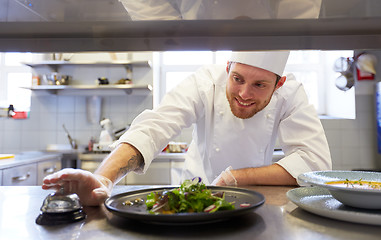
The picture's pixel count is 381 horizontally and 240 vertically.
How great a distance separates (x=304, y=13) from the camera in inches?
23.6

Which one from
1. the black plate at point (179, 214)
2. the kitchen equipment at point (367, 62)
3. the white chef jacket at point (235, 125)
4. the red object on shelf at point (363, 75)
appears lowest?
the black plate at point (179, 214)

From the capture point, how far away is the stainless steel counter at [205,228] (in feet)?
1.98

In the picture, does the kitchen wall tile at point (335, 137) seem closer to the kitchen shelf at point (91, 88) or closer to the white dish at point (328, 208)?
the kitchen shelf at point (91, 88)

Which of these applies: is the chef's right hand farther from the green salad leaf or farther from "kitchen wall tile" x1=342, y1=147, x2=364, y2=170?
"kitchen wall tile" x1=342, y1=147, x2=364, y2=170

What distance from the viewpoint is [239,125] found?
161 cm

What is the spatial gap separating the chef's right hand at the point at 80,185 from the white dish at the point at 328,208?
48 cm

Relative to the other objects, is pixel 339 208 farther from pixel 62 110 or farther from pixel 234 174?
pixel 62 110

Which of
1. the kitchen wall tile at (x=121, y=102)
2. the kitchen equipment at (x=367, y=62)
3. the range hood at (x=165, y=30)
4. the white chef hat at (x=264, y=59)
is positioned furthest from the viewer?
the kitchen wall tile at (x=121, y=102)

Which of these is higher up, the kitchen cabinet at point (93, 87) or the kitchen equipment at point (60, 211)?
the kitchen cabinet at point (93, 87)

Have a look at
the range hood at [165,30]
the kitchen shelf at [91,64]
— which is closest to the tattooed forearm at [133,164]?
the range hood at [165,30]

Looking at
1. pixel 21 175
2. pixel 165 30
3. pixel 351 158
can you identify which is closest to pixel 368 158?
pixel 351 158

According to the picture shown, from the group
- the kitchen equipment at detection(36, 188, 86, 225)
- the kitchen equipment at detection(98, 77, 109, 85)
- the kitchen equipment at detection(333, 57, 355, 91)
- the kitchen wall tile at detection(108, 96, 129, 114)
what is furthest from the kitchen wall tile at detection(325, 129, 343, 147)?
the kitchen equipment at detection(36, 188, 86, 225)

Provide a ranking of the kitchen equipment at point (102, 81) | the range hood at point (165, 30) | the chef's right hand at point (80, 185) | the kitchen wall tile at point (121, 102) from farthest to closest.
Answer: the kitchen wall tile at point (121, 102) < the kitchen equipment at point (102, 81) < the chef's right hand at point (80, 185) < the range hood at point (165, 30)

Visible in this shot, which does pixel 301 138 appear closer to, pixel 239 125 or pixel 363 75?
pixel 239 125
